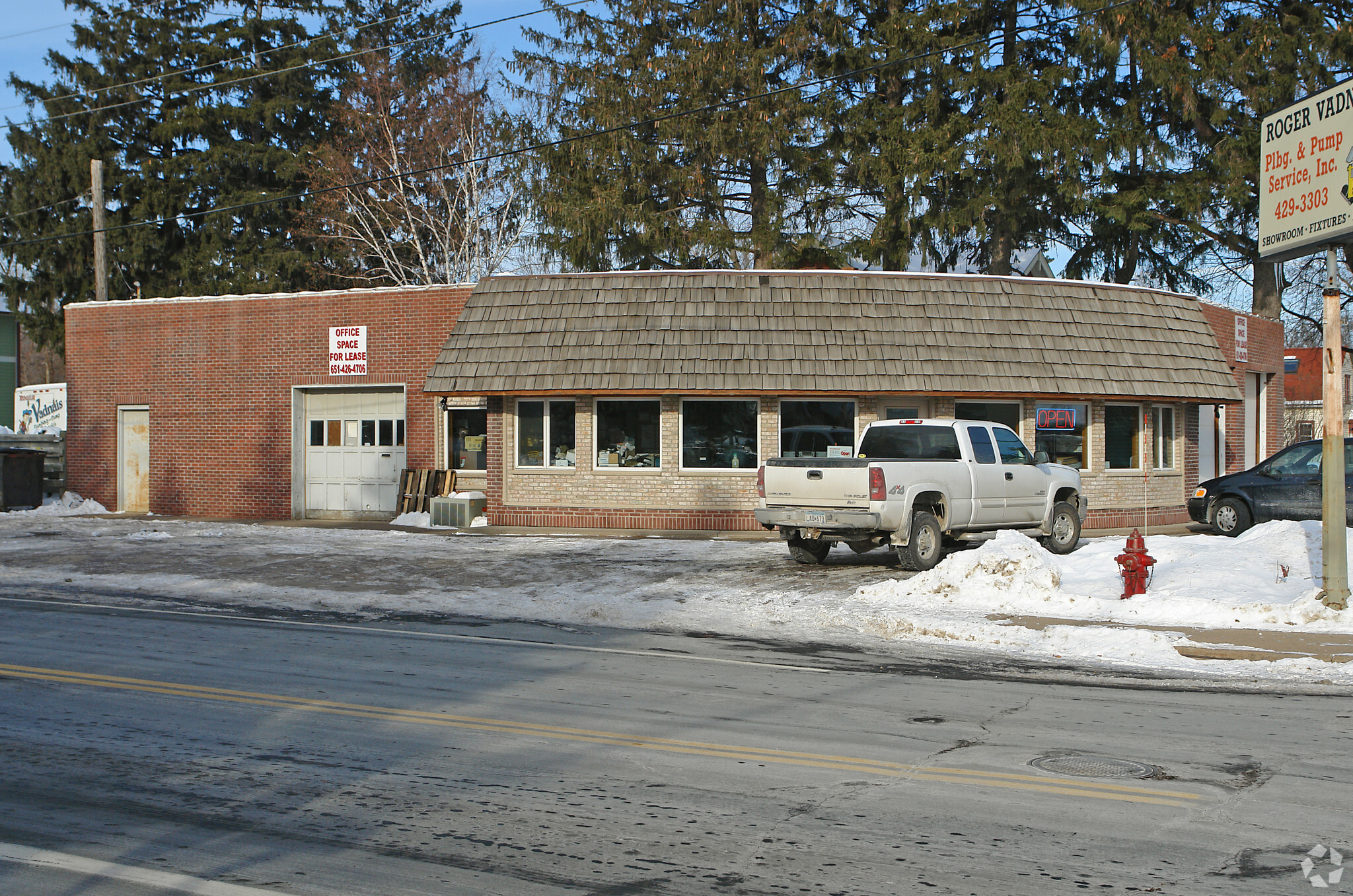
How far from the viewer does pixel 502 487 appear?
882 inches

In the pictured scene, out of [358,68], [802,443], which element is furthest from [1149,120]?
[358,68]

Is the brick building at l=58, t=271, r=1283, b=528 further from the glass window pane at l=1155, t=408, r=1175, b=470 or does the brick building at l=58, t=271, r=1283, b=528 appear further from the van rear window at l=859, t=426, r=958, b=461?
the van rear window at l=859, t=426, r=958, b=461

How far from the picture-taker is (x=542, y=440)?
22391mm

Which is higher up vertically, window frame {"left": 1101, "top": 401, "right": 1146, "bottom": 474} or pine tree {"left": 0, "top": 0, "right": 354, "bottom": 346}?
pine tree {"left": 0, "top": 0, "right": 354, "bottom": 346}

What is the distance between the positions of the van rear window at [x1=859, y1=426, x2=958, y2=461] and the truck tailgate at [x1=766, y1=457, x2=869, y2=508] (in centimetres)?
121

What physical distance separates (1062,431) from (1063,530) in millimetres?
5443

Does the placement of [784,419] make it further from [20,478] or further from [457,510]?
[20,478]

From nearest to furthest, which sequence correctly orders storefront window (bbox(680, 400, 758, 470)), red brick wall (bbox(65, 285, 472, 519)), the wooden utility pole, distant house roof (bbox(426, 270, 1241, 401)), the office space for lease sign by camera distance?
the office space for lease sign → distant house roof (bbox(426, 270, 1241, 401)) → storefront window (bbox(680, 400, 758, 470)) → red brick wall (bbox(65, 285, 472, 519)) → the wooden utility pole

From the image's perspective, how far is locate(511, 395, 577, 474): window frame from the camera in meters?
22.2

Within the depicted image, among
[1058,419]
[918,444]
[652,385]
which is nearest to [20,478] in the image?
[652,385]

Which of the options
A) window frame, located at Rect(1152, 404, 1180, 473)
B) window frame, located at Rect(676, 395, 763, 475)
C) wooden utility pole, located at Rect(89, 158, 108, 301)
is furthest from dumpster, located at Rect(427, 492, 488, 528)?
window frame, located at Rect(1152, 404, 1180, 473)

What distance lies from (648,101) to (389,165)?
12.2m

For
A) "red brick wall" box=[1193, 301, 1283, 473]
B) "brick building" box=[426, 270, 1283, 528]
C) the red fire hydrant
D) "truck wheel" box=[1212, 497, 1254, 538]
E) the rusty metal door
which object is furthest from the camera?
"red brick wall" box=[1193, 301, 1283, 473]

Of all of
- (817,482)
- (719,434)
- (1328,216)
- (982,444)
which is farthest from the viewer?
(719,434)
